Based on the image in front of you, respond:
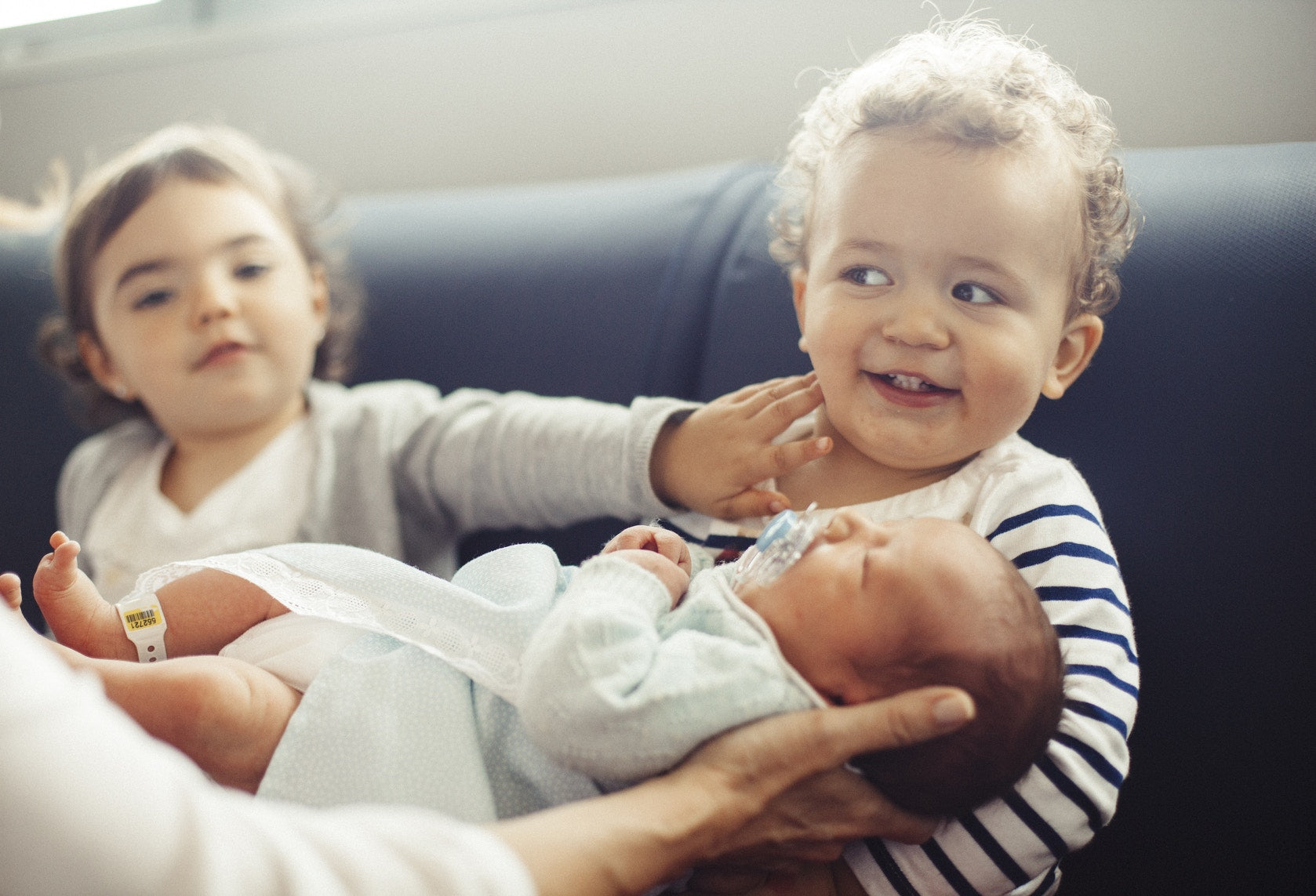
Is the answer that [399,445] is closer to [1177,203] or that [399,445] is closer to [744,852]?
[744,852]

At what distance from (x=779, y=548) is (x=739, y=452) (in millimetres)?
210

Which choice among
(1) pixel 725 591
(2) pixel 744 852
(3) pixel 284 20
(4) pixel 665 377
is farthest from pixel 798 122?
(3) pixel 284 20

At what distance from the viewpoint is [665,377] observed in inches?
46.8

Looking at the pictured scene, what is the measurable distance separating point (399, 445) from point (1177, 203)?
3.11ft

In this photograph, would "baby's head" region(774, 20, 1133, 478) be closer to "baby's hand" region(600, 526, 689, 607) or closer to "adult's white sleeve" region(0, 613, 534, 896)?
"baby's hand" region(600, 526, 689, 607)

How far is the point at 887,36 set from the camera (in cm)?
104

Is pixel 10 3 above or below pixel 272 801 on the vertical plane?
above

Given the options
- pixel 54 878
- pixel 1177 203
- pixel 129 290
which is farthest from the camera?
pixel 129 290

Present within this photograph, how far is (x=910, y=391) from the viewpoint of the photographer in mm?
857

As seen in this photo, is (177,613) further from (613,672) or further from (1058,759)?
(1058,759)

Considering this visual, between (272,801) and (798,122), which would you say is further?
(798,122)

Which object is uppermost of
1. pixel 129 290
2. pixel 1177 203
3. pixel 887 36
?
pixel 887 36

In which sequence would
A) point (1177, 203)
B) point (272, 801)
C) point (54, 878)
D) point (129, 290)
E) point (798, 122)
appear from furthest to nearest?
point (129, 290), point (798, 122), point (1177, 203), point (272, 801), point (54, 878)

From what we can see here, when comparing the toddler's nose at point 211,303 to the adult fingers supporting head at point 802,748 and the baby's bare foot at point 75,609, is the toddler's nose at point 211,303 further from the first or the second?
the adult fingers supporting head at point 802,748
